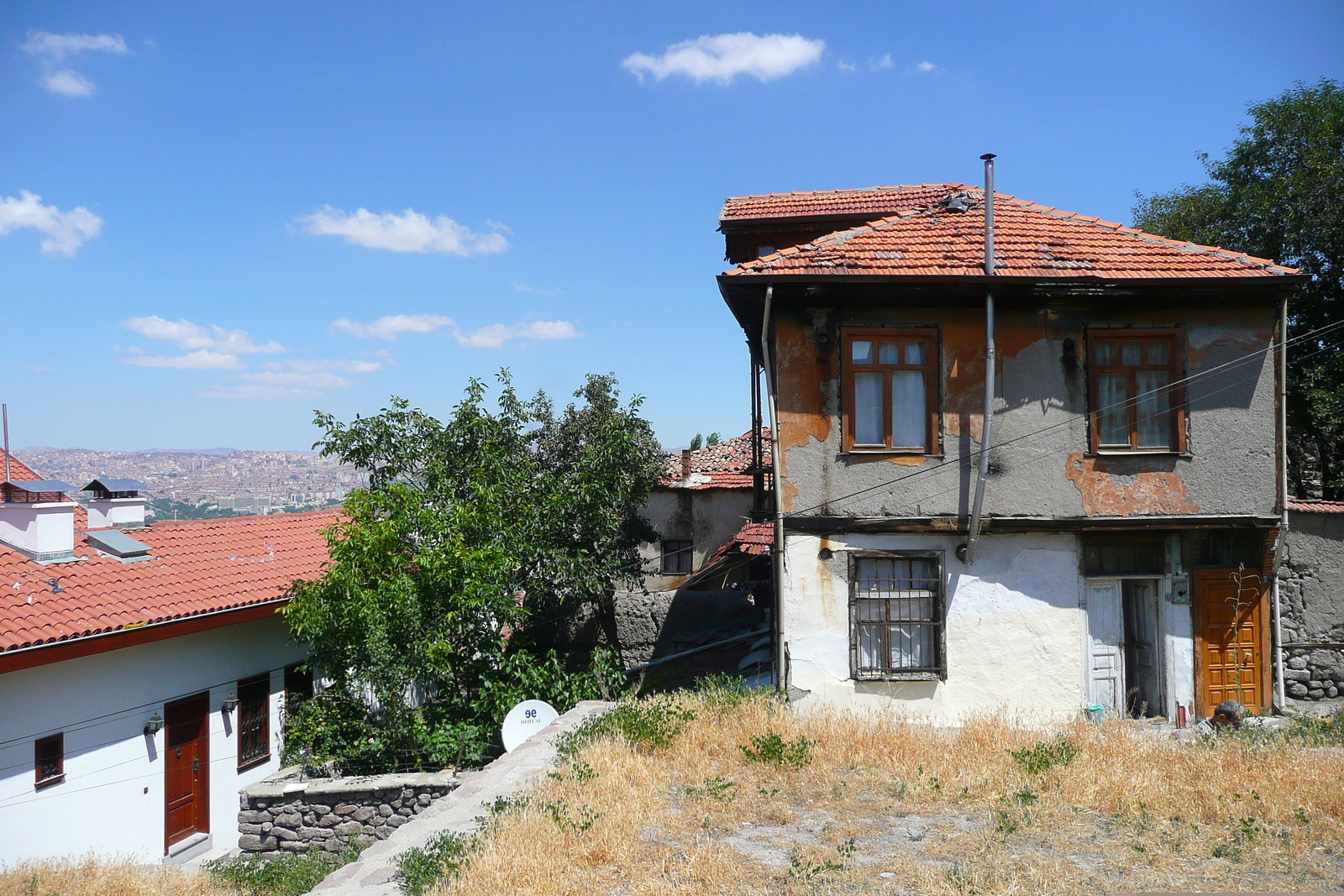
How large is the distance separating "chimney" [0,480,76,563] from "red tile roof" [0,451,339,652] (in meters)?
0.15

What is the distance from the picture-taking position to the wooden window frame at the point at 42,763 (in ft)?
30.5

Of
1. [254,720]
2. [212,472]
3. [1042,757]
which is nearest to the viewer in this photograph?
[1042,757]

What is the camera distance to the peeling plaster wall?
34.8 ft

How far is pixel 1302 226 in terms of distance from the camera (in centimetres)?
1664

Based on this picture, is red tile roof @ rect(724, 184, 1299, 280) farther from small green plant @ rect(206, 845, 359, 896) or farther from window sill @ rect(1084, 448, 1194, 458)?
small green plant @ rect(206, 845, 359, 896)

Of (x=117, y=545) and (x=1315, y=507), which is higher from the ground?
(x=1315, y=507)

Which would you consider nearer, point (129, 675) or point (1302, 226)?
point (129, 675)

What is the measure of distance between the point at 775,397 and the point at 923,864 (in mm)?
6043

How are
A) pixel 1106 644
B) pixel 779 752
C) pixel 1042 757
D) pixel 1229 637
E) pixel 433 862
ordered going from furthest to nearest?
pixel 1229 637 → pixel 1106 644 → pixel 779 752 → pixel 1042 757 → pixel 433 862

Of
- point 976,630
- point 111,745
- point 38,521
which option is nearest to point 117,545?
point 38,521

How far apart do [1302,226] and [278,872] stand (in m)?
20.5

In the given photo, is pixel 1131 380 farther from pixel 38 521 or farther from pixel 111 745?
pixel 38 521

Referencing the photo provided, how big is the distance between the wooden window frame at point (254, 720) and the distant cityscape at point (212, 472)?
34.7 m

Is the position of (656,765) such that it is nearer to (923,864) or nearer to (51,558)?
(923,864)
